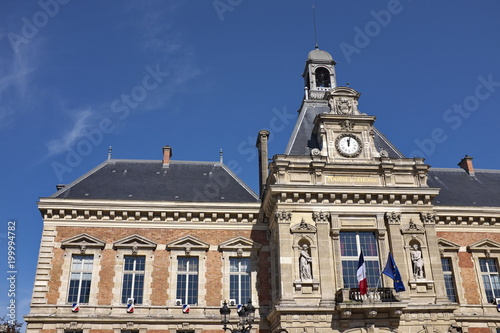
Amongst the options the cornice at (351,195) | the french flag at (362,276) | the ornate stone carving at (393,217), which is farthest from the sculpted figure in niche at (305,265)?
the ornate stone carving at (393,217)

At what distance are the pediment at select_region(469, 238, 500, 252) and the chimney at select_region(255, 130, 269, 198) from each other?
1205 cm

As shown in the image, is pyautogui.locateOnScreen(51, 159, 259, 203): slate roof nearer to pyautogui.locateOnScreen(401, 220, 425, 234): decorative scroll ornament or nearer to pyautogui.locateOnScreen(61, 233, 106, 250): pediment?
pyautogui.locateOnScreen(61, 233, 106, 250): pediment

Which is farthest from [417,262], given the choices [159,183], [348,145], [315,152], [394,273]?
[159,183]

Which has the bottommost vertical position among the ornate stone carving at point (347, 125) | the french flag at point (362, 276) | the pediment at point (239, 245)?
the french flag at point (362, 276)

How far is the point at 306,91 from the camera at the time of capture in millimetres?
31203

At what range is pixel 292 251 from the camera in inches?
891

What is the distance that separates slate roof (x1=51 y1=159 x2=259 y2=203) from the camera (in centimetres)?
2692

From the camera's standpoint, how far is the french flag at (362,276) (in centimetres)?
2136

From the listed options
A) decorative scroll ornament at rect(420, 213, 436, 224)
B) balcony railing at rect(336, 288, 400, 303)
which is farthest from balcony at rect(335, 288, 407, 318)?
decorative scroll ornament at rect(420, 213, 436, 224)

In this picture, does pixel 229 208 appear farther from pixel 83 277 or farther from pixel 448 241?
pixel 448 241

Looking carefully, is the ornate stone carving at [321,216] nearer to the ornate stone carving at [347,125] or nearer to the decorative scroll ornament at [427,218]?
the decorative scroll ornament at [427,218]

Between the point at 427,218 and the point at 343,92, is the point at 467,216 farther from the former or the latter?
the point at 343,92

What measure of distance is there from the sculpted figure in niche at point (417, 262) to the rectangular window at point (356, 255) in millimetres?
1709

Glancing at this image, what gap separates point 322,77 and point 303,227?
42.5 feet
